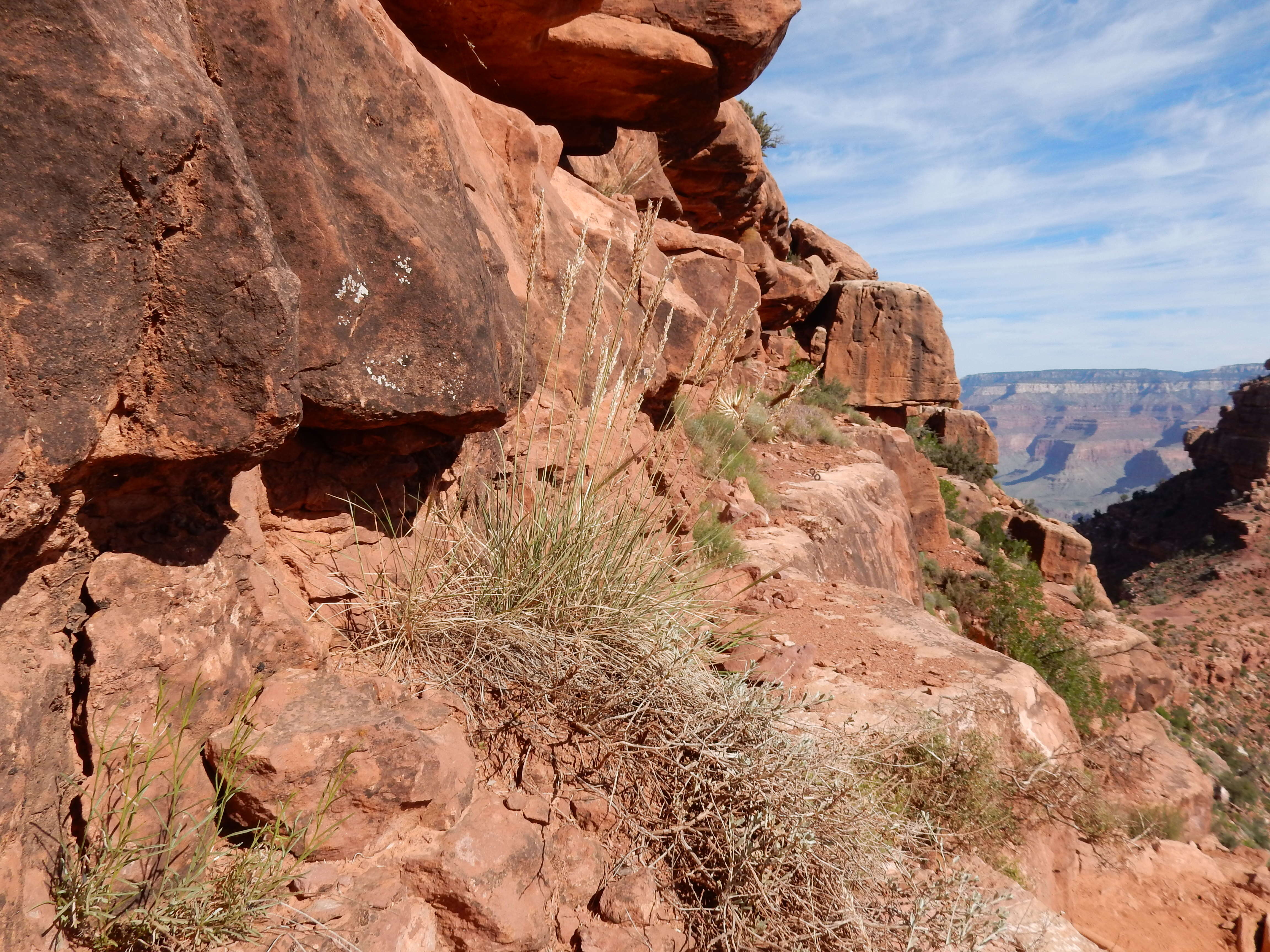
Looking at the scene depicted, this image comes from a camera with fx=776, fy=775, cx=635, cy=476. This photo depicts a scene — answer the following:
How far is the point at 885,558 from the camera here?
24.5 feet

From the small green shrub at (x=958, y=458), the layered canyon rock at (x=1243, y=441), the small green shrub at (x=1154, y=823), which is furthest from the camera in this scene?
the layered canyon rock at (x=1243, y=441)

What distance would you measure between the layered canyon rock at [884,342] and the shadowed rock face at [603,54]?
10.5 meters

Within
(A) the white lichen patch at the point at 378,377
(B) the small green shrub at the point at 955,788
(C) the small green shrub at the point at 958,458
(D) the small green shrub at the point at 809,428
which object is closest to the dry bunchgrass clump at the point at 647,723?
(B) the small green shrub at the point at 955,788

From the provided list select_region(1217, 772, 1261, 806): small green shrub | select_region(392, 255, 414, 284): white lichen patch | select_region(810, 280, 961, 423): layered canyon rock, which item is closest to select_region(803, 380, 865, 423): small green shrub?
select_region(810, 280, 961, 423): layered canyon rock

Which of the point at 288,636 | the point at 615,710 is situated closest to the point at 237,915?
the point at 288,636

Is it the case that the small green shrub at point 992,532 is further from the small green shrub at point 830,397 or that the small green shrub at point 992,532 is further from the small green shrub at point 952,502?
the small green shrub at point 830,397

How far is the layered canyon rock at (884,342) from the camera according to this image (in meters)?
17.0

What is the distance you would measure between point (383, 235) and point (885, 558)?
6280mm

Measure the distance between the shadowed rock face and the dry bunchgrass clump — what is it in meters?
2.83

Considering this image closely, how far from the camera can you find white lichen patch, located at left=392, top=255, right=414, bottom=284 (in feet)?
7.39

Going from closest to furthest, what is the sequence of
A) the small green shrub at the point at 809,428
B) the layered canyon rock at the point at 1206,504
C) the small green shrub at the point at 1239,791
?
the small green shrub at the point at 809,428 → the small green shrub at the point at 1239,791 → the layered canyon rock at the point at 1206,504

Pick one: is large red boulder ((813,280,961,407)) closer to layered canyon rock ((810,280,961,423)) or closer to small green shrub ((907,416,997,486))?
layered canyon rock ((810,280,961,423))

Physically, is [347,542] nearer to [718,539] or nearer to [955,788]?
[955,788]

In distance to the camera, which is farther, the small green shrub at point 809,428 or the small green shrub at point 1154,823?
the small green shrub at point 809,428
